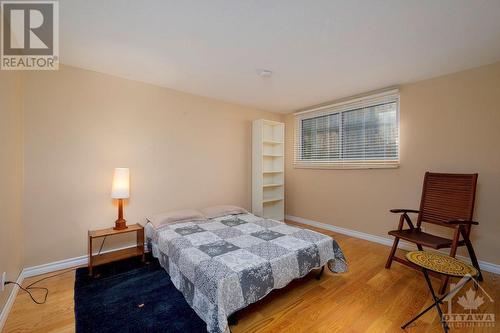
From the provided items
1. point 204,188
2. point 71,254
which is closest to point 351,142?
point 204,188

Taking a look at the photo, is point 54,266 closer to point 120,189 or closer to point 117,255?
point 117,255

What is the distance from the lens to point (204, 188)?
12.0 ft

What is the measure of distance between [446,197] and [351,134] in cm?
154

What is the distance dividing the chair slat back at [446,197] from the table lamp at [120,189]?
140 inches

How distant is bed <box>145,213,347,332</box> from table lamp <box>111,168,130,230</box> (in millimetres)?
349

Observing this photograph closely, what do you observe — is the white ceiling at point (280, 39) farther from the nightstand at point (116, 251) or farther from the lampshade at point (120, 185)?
the nightstand at point (116, 251)

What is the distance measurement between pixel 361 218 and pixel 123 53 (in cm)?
388

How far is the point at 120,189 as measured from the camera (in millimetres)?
2588

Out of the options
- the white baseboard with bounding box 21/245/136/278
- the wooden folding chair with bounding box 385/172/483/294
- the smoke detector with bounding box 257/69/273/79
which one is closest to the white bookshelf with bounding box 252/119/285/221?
the smoke detector with bounding box 257/69/273/79

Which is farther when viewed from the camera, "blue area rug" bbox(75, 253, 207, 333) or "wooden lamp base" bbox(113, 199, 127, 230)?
"wooden lamp base" bbox(113, 199, 127, 230)

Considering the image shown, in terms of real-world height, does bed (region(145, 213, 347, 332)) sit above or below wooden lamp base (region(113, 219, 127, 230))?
below

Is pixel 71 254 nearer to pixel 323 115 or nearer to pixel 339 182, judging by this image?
pixel 339 182

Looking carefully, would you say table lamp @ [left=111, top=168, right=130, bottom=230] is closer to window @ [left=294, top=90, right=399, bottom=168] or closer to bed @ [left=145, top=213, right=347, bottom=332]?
bed @ [left=145, top=213, right=347, bottom=332]

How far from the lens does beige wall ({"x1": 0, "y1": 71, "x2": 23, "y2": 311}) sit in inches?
67.5
